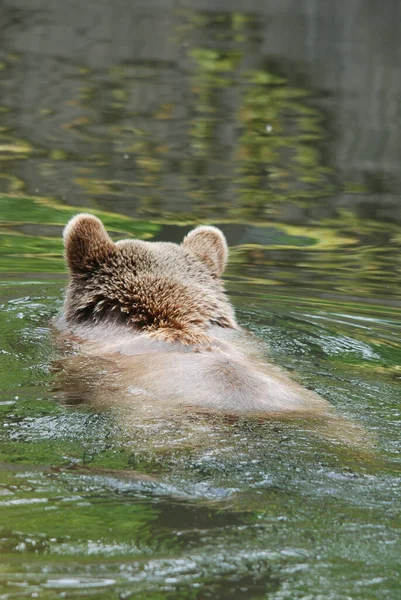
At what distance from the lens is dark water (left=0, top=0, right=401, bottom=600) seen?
145 inches

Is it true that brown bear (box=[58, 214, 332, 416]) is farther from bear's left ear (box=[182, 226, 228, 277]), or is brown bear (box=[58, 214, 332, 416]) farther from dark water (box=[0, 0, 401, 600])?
dark water (box=[0, 0, 401, 600])

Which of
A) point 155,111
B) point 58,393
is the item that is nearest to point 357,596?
point 58,393

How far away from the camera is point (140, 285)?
6465 mm

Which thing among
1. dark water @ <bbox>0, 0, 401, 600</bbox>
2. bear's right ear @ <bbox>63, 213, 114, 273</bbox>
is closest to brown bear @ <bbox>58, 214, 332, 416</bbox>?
bear's right ear @ <bbox>63, 213, 114, 273</bbox>

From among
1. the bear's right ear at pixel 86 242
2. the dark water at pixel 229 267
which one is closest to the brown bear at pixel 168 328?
the bear's right ear at pixel 86 242

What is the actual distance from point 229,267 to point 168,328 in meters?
4.53

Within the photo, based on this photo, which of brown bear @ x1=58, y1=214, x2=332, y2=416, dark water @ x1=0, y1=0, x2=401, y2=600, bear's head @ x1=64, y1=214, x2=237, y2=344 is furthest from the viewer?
bear's head @ x1=64, y1=214, x2=237, y2=344

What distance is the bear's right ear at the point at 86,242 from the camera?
6805 mm

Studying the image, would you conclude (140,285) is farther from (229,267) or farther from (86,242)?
(229,267)

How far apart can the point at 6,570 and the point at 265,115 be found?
13602 mm

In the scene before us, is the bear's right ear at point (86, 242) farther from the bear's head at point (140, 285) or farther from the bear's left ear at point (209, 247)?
the bear's left ear at point (209, 247)

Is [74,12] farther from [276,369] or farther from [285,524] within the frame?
[285,524]

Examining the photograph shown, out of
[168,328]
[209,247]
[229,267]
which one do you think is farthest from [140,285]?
[229,267]

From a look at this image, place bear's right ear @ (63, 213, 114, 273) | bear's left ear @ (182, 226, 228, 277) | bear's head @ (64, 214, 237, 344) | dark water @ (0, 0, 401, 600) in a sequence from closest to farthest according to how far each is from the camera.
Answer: dark water @ (0, 0, 401, 600) < bear's head @ (64, 214, 237, 344) < bear's right ear @ (63, 213, 114, 273) < bear's left ear @ (182, 226, 228, 277)
